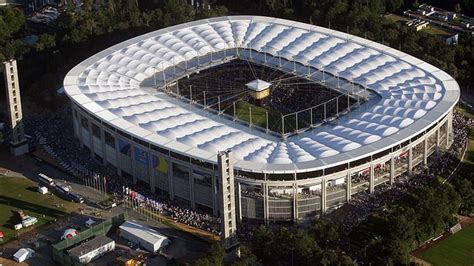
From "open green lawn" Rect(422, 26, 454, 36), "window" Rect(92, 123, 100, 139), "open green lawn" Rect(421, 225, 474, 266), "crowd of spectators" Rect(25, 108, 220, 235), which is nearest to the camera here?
"open green lawn" Rect(421, 225, 474, 266)

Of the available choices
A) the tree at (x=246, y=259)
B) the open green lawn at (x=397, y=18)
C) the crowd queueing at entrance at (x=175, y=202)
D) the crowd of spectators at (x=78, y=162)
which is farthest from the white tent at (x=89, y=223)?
the open green lawn at (x=397, y=18)

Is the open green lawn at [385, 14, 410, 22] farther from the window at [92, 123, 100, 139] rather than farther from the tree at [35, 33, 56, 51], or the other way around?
the window at [92, 123, 100, 139]

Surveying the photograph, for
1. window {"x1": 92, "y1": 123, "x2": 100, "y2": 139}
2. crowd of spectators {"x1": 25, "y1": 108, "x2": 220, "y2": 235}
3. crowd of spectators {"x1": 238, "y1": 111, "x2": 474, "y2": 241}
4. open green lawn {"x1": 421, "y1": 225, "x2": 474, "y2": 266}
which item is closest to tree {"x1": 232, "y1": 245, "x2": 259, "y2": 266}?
crowd of spectators {"x1": 238, "y1": 111, "x2": 474, "y2": 241}

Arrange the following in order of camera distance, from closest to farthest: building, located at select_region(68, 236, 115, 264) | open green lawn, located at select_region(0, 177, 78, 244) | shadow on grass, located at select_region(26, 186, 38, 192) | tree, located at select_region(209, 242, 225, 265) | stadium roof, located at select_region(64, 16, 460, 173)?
tree, located at select_region(209, 242, 225, 265)
building, located at select_region(68, 236, 115, 264)
stadium roof, located at select_region(64, 16, 460, 173)
open green lawn, located at select_region(0, 177, 78, 244)
shadow on grass, located at select_region(26, 186, 38, 192)

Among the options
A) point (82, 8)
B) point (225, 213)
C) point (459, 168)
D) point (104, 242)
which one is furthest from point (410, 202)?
point (82, 8)

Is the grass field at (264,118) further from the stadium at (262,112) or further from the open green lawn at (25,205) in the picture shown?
the open green lawn at (25,205)

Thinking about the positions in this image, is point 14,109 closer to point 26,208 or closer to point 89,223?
point 26,208
